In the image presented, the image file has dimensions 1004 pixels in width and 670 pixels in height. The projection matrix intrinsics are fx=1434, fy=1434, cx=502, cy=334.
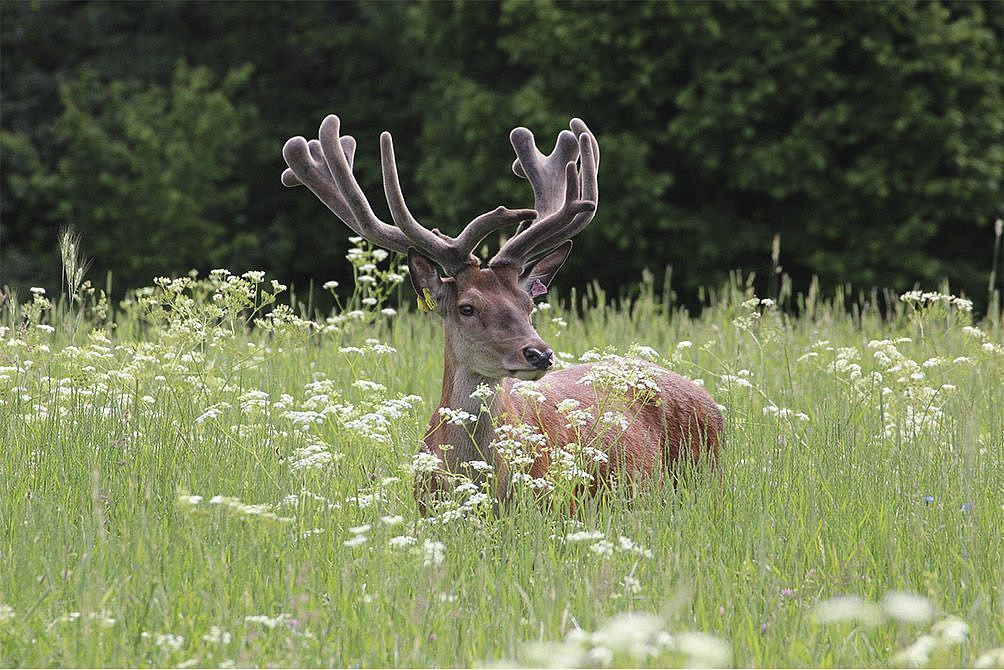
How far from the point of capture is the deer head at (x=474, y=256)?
4953 mm

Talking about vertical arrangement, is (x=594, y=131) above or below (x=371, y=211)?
above

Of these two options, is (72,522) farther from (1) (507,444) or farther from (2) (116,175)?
(2) (116,175)

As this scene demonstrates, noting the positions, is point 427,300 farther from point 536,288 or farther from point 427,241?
point 536,288

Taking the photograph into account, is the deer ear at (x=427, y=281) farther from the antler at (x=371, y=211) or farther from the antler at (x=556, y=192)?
the antler at (x=556, y=192)

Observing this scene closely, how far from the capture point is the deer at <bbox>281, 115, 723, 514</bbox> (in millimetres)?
4895

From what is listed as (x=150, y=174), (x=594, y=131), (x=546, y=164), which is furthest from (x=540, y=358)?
(x=150, y=174)

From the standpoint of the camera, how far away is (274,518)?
3.42 metres

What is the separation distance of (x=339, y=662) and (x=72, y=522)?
1299 millimetres

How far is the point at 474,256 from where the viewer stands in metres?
5.24

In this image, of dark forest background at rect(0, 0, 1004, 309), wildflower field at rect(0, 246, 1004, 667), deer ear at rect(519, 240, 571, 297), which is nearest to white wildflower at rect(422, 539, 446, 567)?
wildflower field at rect(0, 246, 1004, 667)

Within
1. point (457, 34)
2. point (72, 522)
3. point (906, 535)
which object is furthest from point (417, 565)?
point (457, 34)

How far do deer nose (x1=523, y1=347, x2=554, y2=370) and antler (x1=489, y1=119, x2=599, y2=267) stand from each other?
52cm

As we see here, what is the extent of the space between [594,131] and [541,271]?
13.0 metres

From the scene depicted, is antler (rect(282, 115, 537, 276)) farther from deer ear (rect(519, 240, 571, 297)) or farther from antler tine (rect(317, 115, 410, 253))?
deer ear (rect(519, 240, 571, 297))
